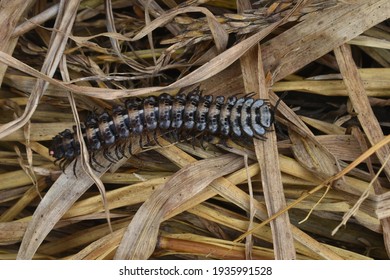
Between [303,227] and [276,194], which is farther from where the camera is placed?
[303,227]

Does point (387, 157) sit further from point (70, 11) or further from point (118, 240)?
point (70, 11)

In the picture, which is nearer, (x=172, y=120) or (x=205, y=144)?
(x=172, y=120)

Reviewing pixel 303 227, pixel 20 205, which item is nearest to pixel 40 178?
pixel 20 205
